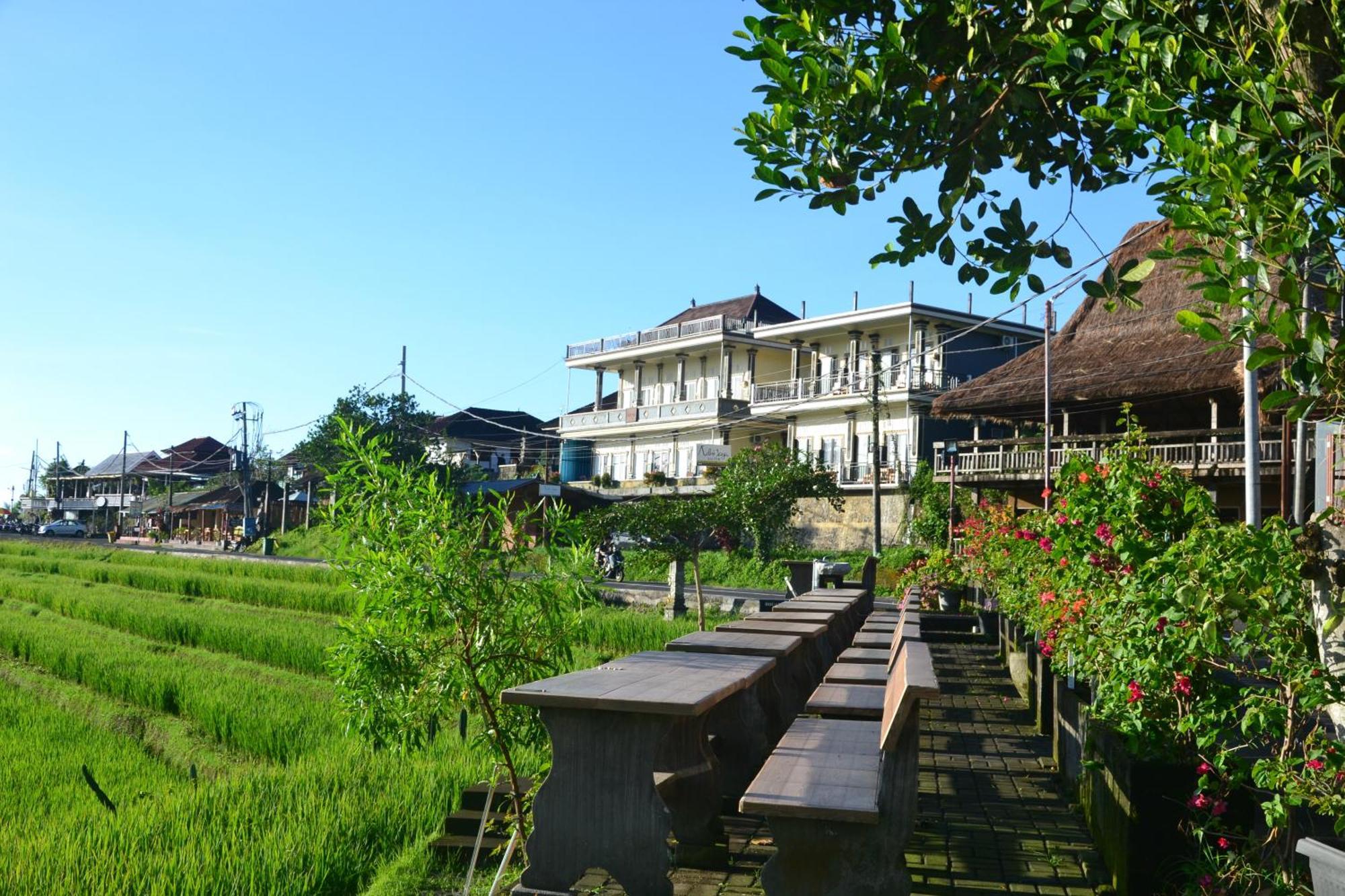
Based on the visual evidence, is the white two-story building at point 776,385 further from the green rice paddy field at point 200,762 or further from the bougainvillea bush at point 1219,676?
the bougainvillea bush at point 1219,676

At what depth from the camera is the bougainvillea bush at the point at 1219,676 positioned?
12.1 ft

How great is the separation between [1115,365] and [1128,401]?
0.88 metres

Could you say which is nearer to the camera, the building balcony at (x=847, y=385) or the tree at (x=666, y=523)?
the tree at (x=666, y=523)

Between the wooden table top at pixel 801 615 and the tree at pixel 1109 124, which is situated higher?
the tree at pixel 1109 124

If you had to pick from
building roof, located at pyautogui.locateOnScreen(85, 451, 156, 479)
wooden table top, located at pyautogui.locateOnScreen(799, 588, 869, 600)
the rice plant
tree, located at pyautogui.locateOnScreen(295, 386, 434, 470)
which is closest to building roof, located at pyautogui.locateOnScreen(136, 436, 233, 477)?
building roof, located at pyautogui.locateOnScreen(85, 451, 156, 479)

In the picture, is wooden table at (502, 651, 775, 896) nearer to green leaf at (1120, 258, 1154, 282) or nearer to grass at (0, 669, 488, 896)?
grass at (0, 669, 488, 896)

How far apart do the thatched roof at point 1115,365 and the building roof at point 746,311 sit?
21.6m

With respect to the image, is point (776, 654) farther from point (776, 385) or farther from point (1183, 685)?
point (776, 385)

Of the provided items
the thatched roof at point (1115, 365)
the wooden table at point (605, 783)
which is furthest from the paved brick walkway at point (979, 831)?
the thatched roof at point (1115, 365)

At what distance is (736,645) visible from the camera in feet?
20.4

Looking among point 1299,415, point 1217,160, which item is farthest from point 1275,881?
point 1217,160

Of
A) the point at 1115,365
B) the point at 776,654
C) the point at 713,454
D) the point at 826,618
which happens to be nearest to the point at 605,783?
the point at 776,654

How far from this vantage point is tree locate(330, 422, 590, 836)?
16.4 feet

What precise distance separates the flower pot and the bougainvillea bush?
1.07 meters
